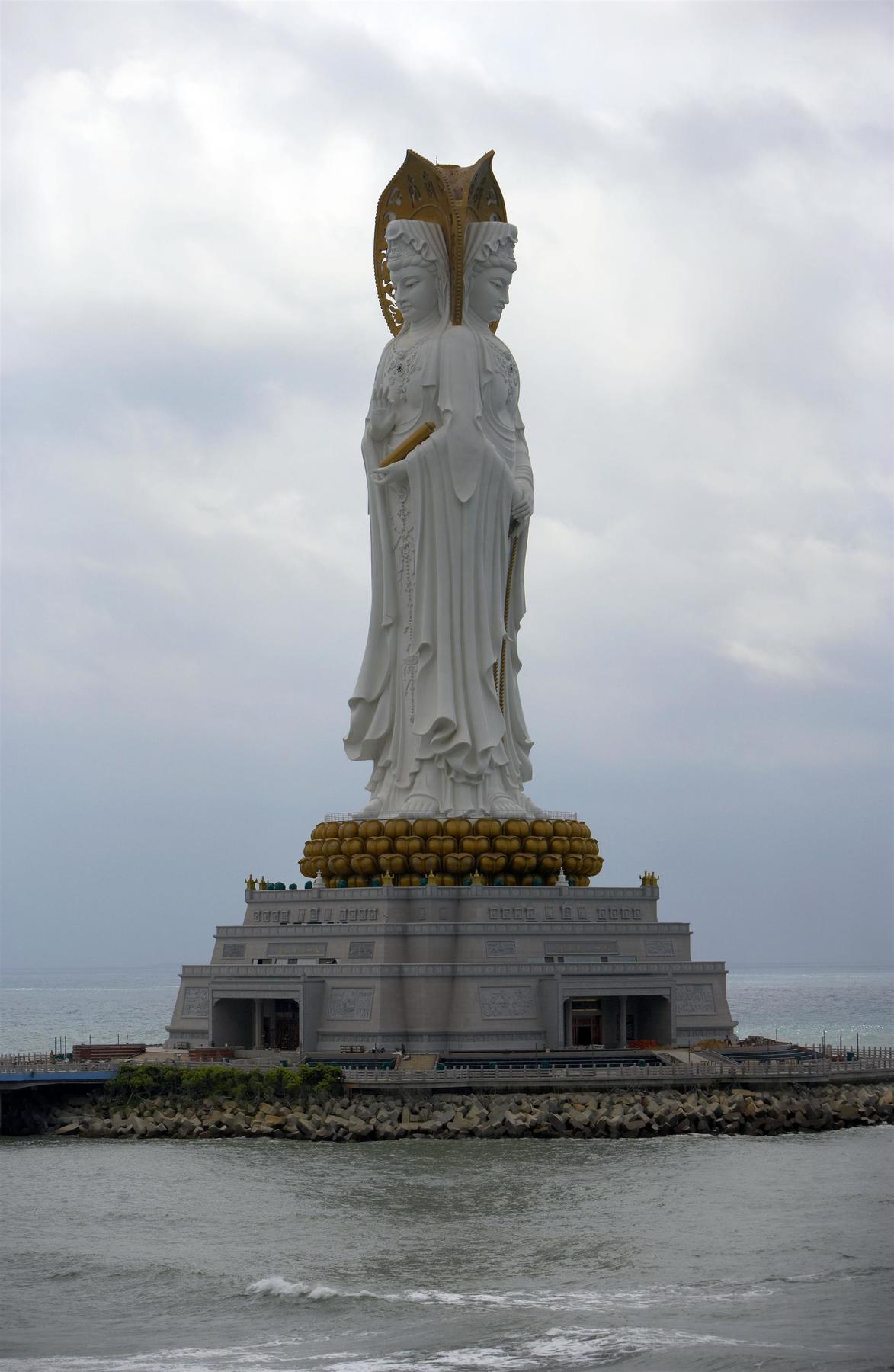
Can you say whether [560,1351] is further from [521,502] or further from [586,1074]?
[521,502]

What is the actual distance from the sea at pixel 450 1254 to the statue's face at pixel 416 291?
17557 mm

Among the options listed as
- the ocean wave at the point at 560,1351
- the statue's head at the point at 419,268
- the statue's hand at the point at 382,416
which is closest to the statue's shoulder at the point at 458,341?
the statue's head at the point at 419,268

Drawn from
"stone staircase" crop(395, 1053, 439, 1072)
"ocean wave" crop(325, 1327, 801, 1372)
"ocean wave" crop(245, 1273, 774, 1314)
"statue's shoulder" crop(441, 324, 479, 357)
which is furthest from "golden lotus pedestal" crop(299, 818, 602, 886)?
"ocean wave" crop(325, 1327, 801, 1372)

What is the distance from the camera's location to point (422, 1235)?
26922 mm

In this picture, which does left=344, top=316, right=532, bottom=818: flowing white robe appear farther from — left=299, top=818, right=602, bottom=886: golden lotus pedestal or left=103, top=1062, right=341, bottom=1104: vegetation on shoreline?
left=103, top=1062, right=341, bottom=1104: vegetation on shoreline

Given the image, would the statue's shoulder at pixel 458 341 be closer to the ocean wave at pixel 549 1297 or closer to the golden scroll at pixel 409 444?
the golden scroll at pixel 409 444

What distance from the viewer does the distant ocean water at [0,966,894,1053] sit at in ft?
246

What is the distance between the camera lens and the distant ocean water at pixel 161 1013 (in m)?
75.0

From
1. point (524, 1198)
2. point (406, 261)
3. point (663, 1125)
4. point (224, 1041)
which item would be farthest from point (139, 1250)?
point (406, 261)

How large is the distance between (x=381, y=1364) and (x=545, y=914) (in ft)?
63.6

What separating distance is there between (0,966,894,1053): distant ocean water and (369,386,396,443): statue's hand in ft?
80.8

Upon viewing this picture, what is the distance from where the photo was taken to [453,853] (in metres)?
41.0

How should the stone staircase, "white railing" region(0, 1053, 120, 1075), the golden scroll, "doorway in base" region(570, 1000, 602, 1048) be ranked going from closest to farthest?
the stone staircase
"white railing" region(0, 1053, 120, 1075)
"doorway in base" region(570, 1000, 602, 1048)
the golden scroll

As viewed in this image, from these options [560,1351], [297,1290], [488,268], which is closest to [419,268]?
[488,268]
